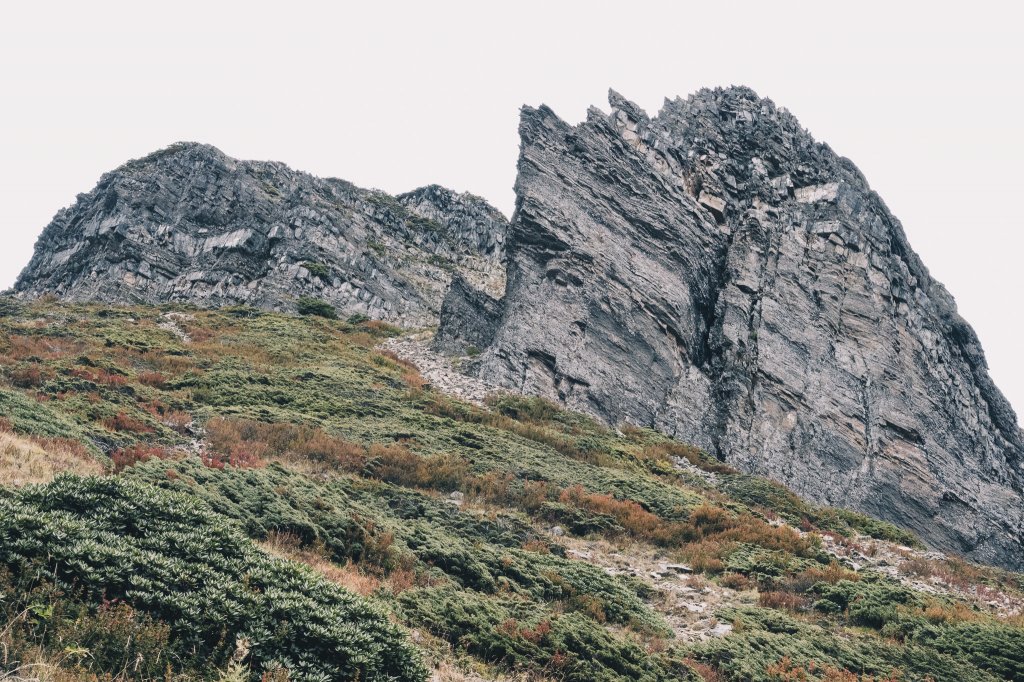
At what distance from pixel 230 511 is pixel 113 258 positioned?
5005 cm

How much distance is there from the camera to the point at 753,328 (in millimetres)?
40406

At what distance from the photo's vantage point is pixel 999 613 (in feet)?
55.4

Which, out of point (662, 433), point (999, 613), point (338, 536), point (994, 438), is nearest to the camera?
point (338, 536)

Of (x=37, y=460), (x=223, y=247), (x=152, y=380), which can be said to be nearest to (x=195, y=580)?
(x=37, y=460)

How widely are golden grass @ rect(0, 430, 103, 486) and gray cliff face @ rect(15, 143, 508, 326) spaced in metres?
38.8

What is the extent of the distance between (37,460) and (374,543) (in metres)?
6.39

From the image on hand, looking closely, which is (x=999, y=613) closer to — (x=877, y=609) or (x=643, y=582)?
(x=877, y=609)

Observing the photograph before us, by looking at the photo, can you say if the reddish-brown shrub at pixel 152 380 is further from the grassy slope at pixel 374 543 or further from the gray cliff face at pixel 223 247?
the gray cliff face at pixel 223 247

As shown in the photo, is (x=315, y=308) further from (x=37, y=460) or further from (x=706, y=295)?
(x=37, y=460)

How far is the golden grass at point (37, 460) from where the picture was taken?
1120 centimetres

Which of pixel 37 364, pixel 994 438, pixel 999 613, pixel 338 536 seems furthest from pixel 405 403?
pixel 994 438

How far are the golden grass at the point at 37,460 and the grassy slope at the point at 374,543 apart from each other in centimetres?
7

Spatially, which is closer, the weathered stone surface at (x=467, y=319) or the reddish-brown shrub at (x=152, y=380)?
the reddish-brown shrub at (x=152, y=380)

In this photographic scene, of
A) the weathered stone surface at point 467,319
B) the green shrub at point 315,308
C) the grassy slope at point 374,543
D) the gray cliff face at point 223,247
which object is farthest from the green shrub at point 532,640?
the gray cliff face at point 223,247
